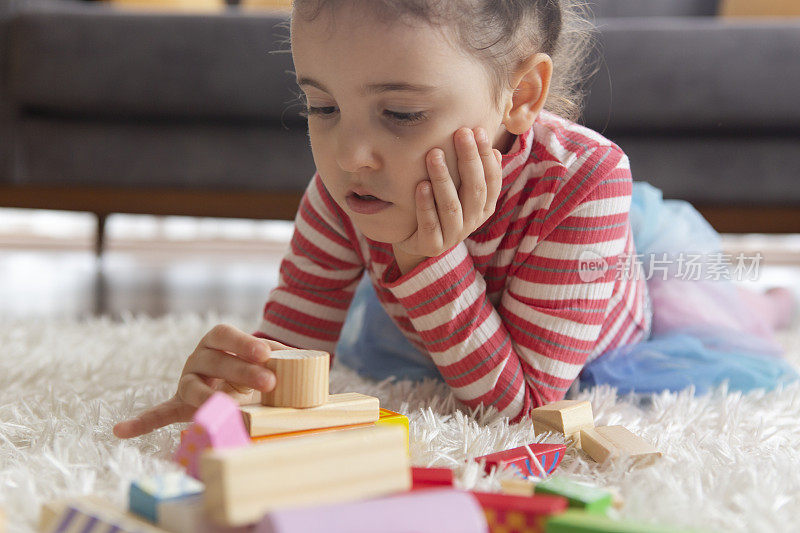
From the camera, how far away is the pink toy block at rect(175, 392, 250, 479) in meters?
0.47

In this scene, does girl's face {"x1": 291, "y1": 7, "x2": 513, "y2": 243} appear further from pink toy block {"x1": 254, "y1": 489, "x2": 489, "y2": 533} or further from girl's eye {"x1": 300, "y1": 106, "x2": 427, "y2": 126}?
pink toy block {"x1": 254, "y1": 489, "x2": 489, "y2": 533}

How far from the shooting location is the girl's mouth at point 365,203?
77 centimetres

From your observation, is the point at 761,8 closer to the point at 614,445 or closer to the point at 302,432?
the point at 614,445

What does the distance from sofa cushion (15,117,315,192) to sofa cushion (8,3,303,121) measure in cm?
4

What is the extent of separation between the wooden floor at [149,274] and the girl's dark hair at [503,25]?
2.70 ft

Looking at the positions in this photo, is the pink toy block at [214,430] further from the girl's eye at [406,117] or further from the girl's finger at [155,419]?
the girl's eye at [406,117]

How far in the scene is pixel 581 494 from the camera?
19.9 inches

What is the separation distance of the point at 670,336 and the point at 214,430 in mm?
779

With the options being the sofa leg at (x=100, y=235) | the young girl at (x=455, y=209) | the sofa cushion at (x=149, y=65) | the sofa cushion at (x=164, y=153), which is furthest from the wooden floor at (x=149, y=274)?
the young girl at (x=455, y=209)

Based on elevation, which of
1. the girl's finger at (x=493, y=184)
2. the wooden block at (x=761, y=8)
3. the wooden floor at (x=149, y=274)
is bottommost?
the wooden floor at (x=149, y=274)

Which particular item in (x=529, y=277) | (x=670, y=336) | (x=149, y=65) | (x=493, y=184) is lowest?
(x=670, y=336)

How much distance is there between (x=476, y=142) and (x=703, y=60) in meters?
0.97

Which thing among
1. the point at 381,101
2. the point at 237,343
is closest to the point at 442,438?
the point at 237,343

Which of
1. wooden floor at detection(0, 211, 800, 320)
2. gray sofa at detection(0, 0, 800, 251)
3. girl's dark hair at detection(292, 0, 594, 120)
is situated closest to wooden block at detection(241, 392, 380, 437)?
girl's dark hair at detection(292, 0, 594, 120)
